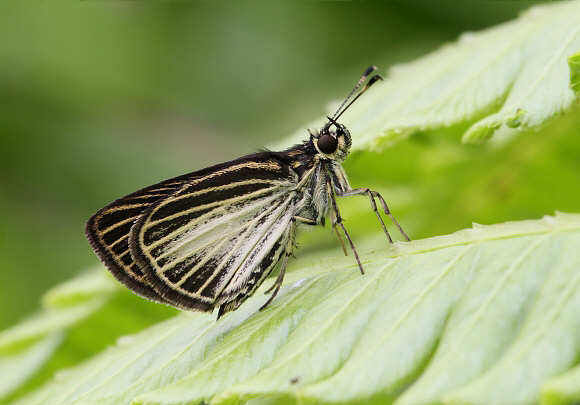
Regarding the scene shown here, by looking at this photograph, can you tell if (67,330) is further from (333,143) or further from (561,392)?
(561,392)

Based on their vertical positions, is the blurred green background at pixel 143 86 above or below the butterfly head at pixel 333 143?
above

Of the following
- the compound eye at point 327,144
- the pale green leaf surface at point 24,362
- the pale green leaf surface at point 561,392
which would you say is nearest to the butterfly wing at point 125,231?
the compound eye at point 327,144

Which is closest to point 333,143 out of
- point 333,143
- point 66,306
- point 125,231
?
point 333,143

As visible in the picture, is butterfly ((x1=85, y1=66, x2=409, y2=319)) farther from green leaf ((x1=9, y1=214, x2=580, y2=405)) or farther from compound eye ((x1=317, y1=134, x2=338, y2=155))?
green leaf ((x1=9, y1=214, x2=580, y2=405))

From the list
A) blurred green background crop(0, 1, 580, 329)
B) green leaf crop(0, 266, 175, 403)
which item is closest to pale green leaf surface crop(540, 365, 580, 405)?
green leaf crop(0, 266, 175, 403)

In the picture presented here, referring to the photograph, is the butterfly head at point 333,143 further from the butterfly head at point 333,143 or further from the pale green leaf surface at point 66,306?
the pale green leaf surface at point 66,306
